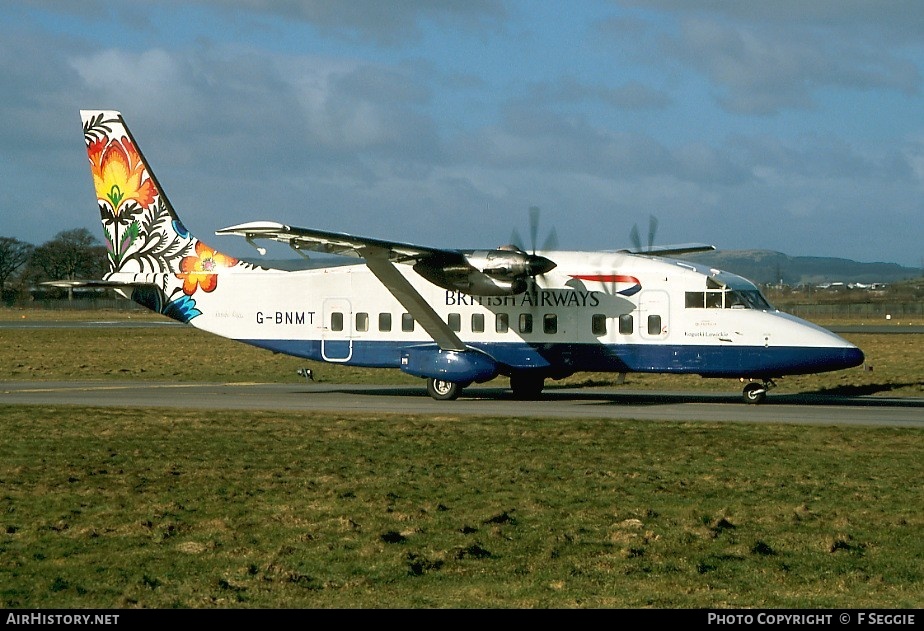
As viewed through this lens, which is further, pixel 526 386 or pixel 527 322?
pixel 526 386

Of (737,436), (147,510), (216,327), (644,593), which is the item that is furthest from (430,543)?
(216,327)

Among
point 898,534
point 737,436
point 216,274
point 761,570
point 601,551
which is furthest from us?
point 216,274

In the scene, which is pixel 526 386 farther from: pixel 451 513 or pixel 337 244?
pixel 451 513

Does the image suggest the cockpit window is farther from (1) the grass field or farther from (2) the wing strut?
(2) the wing strut

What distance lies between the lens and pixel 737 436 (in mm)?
19344

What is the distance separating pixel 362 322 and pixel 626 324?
6.90 meters

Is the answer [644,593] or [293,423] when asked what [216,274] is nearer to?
[293,423]

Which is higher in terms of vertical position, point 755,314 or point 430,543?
point 755,314

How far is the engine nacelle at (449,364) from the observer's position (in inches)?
1024

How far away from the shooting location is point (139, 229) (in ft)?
97.7

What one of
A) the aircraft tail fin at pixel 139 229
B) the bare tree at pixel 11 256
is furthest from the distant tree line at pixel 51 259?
the aircraft tail fin at pixel 139 229

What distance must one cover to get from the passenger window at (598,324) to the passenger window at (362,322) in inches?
234

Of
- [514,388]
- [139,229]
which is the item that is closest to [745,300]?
[514,388]

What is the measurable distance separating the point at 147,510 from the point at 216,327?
1705 cm
